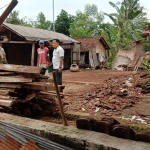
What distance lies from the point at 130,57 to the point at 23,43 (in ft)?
31.2

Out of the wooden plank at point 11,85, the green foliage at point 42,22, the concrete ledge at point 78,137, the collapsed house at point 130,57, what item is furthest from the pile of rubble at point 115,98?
the green foliage at point 42,22

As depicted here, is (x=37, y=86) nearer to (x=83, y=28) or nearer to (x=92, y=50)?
(x=92, y=50)

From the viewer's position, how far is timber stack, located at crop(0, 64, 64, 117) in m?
3.88

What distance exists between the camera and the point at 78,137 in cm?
254

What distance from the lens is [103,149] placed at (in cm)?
232

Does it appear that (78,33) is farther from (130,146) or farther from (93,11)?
(130,146)

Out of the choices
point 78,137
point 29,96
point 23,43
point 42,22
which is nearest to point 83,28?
point 42,22

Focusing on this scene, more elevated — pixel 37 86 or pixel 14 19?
pixel 14 19

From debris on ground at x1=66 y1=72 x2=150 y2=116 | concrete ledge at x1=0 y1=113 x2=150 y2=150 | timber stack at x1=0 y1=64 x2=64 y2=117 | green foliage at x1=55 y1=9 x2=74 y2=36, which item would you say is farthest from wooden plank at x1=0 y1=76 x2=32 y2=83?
green foliage at x1=55 y1=9 x2=74 y2=36

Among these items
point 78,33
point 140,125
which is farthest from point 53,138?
point 78,33

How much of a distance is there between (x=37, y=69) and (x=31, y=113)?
118 centimetres

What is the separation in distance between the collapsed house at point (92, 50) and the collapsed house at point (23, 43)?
242cm

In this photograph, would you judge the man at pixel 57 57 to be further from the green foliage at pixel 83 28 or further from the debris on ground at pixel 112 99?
the green foliage at pixel 83 28

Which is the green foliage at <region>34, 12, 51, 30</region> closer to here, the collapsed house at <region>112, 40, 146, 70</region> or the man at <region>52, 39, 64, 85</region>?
the collapsed house at <region>112, 40, 146, 70</region>
